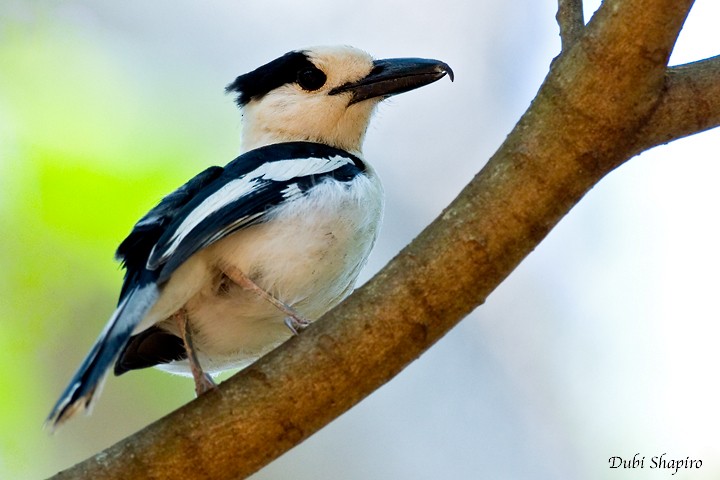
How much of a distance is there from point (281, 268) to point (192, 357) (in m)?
0.41

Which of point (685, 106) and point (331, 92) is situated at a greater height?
point (331, 92)

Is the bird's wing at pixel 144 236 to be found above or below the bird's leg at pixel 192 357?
above

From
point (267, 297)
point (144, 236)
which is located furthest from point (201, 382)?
point (144, 236)

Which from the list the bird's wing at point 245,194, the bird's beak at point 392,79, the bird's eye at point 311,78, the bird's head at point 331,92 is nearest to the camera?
the bird's wing at point 245,194

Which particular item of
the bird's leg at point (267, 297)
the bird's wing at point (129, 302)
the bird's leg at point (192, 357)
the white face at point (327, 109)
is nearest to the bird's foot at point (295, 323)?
the bird's leg at point (267, 297)

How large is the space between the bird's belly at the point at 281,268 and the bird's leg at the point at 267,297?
0.07 feet

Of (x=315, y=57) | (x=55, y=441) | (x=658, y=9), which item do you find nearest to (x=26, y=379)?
(x=55, y=441)

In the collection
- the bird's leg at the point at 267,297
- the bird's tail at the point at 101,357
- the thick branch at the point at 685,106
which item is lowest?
the bird's tail at the point at 101,357

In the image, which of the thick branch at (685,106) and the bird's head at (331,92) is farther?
the bird's head at (331,92)

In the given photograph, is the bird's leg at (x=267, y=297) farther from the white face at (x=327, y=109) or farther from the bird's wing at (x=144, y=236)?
the white face at (x=327, y=109)

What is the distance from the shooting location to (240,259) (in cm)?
333

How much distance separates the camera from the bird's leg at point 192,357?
10.4 feet

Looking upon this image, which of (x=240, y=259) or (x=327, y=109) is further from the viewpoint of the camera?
(x=327, y=109)

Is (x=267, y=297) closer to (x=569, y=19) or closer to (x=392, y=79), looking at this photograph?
(x=569, y=19)
